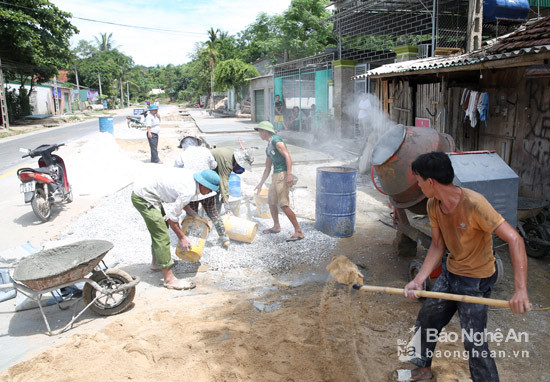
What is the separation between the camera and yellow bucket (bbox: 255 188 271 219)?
22.4ft

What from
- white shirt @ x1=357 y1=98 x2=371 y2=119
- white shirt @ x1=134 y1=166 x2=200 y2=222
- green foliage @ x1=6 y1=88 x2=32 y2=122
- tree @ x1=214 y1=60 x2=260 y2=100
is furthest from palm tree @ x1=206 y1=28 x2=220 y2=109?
white shirt @ x1=134 y1=166 x2=200 y2=222

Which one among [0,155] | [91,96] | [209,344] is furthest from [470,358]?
[91,96]

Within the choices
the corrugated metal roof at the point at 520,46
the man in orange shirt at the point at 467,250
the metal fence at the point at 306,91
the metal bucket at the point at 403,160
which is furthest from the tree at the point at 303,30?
the man in orange shirt at the point at 467,250

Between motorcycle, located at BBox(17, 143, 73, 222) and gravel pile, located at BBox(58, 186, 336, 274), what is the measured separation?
76 cm

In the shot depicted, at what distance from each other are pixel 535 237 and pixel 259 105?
2647 cm

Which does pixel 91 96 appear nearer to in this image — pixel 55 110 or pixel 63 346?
pixel 55 110

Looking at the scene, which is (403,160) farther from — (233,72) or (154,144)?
(233,72)

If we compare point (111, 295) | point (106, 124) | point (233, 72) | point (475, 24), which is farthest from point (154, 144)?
point (233, 72)

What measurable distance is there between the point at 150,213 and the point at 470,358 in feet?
10.9

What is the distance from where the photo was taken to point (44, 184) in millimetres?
7277

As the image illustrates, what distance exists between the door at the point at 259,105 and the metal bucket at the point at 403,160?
2527 cm

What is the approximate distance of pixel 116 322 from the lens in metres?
3.84

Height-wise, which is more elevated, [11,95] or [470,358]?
[11,95]

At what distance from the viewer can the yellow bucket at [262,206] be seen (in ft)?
22.4
